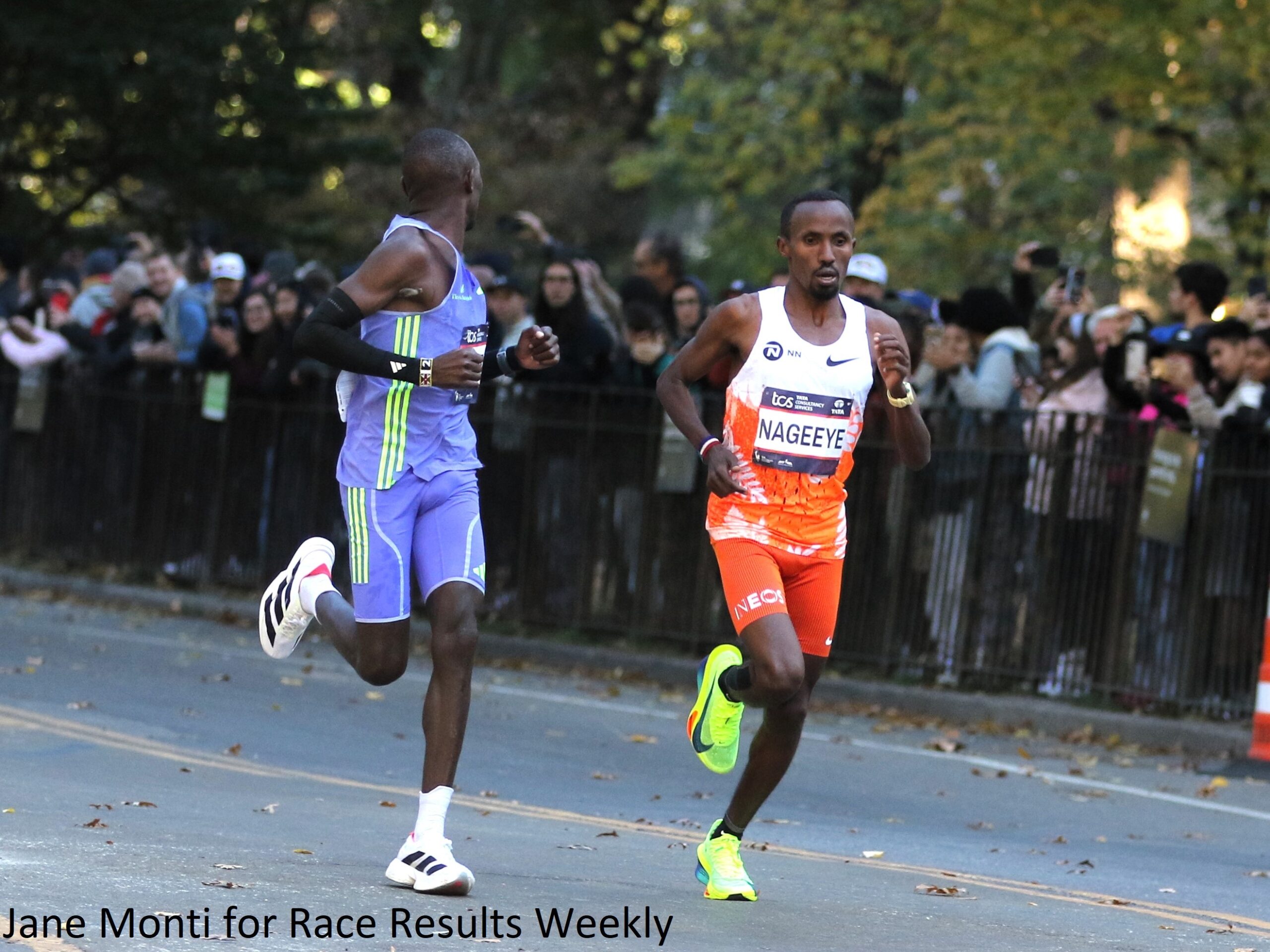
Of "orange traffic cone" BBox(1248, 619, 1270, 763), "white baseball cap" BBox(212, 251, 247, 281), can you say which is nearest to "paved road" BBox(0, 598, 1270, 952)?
"orange traffic cone" BBox(1248, 619, 1270, 763)

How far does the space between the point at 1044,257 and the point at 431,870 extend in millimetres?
8076

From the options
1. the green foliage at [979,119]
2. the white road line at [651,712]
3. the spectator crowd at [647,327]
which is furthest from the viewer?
the green foliage at [979,119]

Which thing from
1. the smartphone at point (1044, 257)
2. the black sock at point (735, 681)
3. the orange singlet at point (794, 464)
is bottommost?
the black sock at point (735, 681)

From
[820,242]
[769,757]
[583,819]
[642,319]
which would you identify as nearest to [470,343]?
[820,242]

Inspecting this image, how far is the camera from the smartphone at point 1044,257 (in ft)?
42.0

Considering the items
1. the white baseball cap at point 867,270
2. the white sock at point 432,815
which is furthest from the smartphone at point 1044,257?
the white sock at point 432,815

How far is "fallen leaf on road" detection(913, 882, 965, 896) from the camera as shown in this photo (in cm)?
663

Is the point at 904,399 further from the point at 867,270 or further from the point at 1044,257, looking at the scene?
the point at 1044,257

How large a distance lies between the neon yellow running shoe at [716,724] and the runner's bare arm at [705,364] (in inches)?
24.8

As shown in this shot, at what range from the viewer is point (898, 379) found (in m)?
6.33

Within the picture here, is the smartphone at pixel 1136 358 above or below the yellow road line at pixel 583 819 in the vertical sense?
above

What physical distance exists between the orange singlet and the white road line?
3.55 m

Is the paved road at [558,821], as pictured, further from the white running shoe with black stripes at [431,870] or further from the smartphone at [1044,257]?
the smartphone at [1044,257]

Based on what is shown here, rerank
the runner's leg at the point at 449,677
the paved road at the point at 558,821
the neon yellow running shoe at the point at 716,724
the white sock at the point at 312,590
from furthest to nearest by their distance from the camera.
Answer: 1. the white sock at the point at 312,590
2. the neon yellow running shoe at the point at 716,724
3. the runner's leg at the point at 449,677
4. the paved road at the point at 558,821
